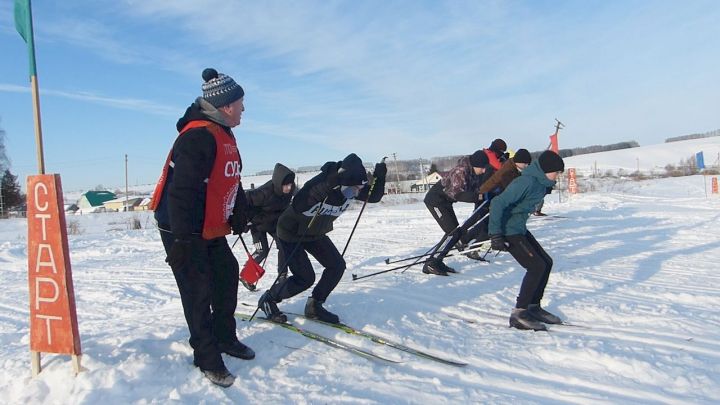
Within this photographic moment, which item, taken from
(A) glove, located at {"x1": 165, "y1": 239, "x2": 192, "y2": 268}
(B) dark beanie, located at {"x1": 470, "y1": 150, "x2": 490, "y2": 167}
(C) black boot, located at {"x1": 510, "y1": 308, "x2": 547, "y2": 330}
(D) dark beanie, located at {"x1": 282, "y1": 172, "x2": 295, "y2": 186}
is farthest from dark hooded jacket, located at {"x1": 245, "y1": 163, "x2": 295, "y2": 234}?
(C) black boot, located at {"x1": 510, "y1": 308, "x2": 547, "y2": 330}

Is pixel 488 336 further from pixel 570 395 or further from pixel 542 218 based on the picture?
pixel 542 218

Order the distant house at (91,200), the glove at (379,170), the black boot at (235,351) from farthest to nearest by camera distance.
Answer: the distant house at (91,200), the glove at (379,170), the black boot at (235,351)

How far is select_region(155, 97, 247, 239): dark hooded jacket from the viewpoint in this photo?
9.96 feet

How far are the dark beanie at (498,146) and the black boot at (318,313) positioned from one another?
5.13m

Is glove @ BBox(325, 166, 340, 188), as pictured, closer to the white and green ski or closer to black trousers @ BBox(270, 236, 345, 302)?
black trousers @ BBox(270, 236, 345, 302)

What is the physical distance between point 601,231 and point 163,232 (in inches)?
443

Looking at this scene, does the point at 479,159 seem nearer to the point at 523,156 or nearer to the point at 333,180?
the point at 523,156

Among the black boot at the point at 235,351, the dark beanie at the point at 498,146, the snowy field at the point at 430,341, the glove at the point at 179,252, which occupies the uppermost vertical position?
the dark beanie at the point at 498,146

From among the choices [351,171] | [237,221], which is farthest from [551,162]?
[237,221]

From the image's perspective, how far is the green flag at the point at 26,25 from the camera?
3121 mm

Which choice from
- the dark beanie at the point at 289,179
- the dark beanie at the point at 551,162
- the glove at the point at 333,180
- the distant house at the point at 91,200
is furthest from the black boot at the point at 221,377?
the distant house at the point at 91,200

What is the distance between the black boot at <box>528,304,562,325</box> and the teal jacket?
2.53 ft

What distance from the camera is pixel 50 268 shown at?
3.14m

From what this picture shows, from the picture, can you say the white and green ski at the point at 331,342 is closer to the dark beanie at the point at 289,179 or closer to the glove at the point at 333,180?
the glove at the point at 333,180
